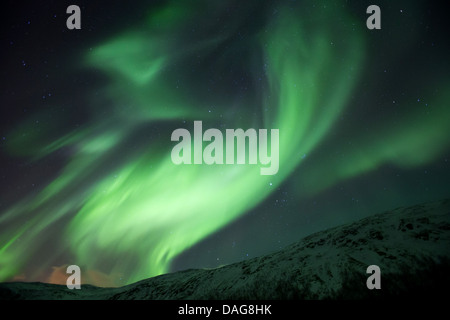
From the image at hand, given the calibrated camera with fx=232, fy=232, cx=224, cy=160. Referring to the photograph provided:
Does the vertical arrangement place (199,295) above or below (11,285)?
above

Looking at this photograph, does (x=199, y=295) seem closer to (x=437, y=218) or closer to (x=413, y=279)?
(x=413, y=279)

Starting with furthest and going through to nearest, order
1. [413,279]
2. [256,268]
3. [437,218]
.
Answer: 1. [256,268]
2. [437,218]
3. [413,279]
